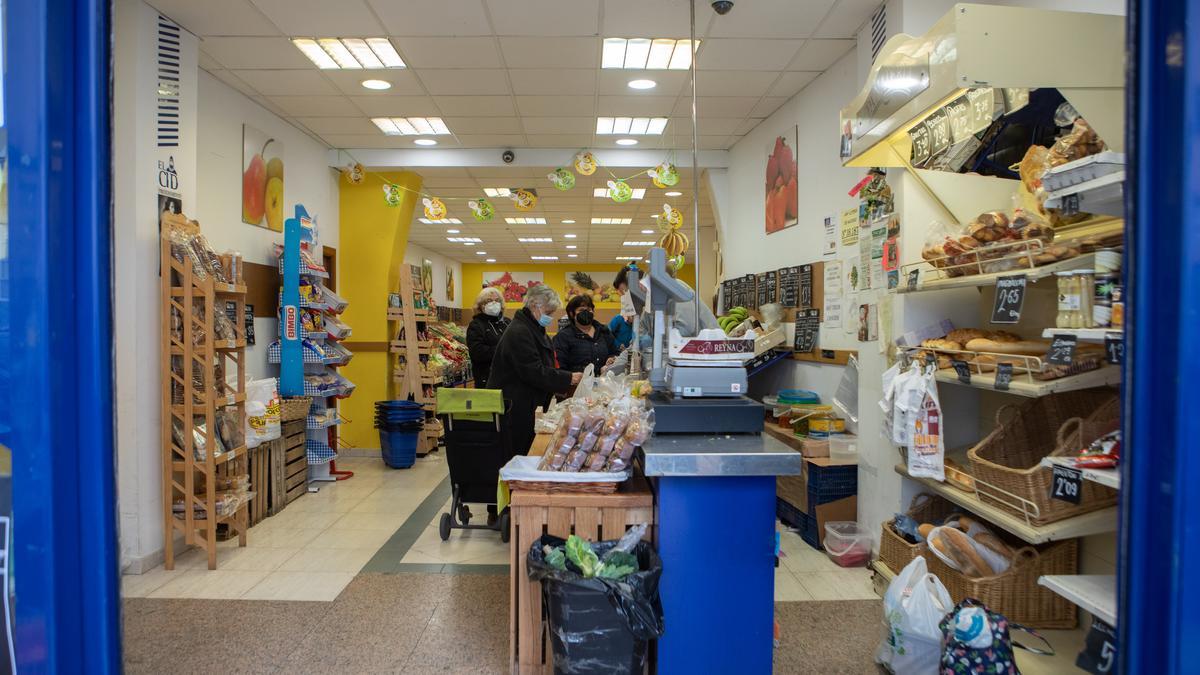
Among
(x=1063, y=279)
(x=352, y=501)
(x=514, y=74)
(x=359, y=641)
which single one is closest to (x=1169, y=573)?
(x=1063, y=279)

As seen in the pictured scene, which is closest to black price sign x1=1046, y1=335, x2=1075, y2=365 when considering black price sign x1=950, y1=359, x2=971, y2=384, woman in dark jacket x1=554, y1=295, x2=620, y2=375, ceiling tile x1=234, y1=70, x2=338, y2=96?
black price sign x1=950, y1=359, x2=971, y2=384

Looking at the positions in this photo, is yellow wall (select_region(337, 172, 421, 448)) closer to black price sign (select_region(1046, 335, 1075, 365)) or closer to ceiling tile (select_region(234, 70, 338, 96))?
ceiling tile (select_region(234, 70, 338, 96))

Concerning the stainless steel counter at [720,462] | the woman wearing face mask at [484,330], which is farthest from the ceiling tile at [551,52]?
the stainless steel counter at [720,462]

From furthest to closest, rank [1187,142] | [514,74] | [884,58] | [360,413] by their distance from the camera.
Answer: [360,413] < [514,74] < [884,58] < [1187,142]

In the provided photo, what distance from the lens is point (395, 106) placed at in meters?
6.07

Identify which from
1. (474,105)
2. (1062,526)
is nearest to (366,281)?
(474,105)

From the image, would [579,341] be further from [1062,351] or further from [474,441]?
[1062,351]

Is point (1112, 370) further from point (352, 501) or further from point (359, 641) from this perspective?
point (352, 501)

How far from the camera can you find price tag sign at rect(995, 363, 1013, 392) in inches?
109

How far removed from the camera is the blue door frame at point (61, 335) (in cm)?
99

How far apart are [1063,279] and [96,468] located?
9.67 feet

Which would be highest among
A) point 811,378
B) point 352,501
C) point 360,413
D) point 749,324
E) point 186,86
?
point 186,86

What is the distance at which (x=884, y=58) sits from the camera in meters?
2.93

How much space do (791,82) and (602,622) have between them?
15.5 feet
